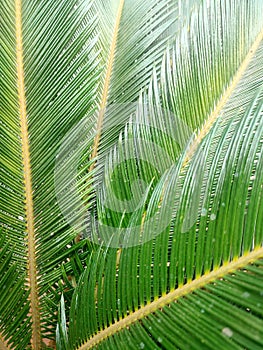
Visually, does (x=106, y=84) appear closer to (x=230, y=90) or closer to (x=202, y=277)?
(x=230, y=90)

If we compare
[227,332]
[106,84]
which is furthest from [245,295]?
[106,84]

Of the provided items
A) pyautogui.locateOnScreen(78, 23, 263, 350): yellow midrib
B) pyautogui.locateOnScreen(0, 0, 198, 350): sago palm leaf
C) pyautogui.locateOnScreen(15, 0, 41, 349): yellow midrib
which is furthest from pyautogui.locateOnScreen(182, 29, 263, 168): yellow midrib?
pyautogui.locateOnScreen(15, 0, 41, 349): yellow midrib

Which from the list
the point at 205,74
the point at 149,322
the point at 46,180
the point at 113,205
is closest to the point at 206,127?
the point at 205,74

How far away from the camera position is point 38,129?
3.33 feet

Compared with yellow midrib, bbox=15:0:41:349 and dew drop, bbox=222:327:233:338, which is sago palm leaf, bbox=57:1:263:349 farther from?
yellow midrib, bbox=15:0:41:349

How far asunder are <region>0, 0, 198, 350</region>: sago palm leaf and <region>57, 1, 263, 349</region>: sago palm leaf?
0.12 meters

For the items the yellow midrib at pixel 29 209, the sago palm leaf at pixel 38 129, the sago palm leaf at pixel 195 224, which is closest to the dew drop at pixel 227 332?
the sago palm leaf at pixel 195 224

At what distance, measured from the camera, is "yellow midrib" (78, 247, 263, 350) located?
582mm

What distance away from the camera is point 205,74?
1.01 m

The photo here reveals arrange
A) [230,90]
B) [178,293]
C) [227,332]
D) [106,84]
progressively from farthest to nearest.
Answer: [106,84]
[230,90]
[178,293]
[227,332]

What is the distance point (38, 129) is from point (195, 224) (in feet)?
1.61

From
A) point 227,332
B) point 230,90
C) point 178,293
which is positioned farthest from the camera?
point 230,90

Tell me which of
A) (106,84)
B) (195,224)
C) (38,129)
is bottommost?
(195,224)

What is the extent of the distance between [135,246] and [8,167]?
40 centimetres
